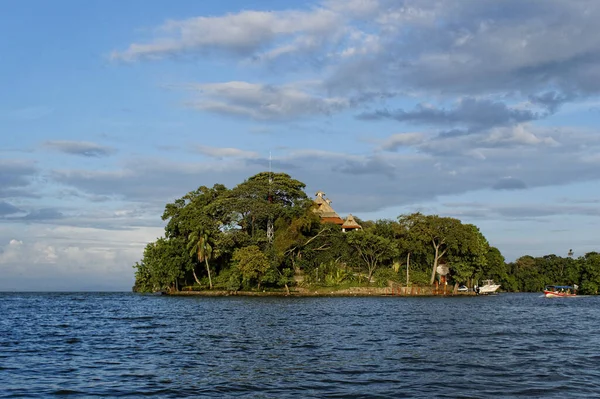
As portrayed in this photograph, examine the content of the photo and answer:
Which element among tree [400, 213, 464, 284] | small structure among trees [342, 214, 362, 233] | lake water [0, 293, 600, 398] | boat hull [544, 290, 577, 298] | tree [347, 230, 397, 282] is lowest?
boat hull [544, 290, 577, 298]

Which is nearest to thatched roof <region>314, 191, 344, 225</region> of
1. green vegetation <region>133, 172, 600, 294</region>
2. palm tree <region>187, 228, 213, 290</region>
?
green vegetation <region>133, 172, 600, 294</region>

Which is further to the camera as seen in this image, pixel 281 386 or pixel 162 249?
pixel 162 249

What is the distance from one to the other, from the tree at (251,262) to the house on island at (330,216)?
31070mm

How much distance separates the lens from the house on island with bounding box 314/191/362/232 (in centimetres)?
10862

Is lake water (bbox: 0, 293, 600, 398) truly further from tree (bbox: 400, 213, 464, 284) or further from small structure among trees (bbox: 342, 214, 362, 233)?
small structure among trees (bbox: 342, 214, 362, 233)

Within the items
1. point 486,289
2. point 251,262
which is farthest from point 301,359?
point 486,289

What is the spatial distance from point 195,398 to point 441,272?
82.8 meters

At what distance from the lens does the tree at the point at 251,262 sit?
7644 cm

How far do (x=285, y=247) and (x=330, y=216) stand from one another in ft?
113

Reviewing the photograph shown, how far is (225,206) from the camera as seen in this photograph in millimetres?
83688

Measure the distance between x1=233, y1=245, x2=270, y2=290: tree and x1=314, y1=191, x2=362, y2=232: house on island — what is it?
31070 millimetres

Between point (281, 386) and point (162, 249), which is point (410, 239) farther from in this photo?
point (281, 386)

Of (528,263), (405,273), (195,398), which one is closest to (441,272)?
(405,273)

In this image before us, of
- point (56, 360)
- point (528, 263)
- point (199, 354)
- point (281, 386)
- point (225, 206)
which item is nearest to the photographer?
point (281, 386)
